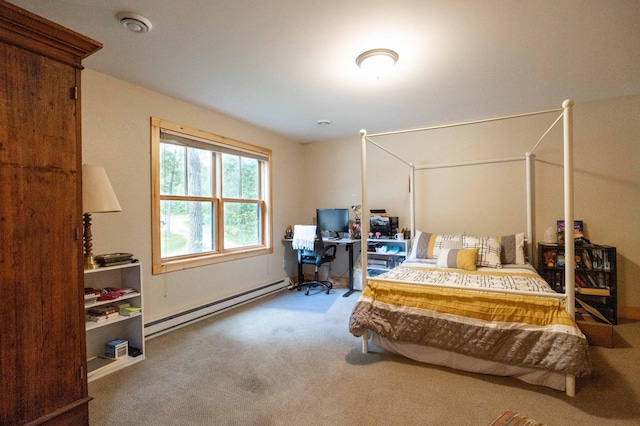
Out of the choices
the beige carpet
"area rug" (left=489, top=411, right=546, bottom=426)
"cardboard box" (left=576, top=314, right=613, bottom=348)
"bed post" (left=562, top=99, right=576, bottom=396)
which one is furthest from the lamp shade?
"cardboard box" (left=576, top=314, right=613, bottom=348)

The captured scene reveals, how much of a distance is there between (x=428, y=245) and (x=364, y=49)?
2421 mm

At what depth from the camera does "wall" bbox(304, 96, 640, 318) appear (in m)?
3.38

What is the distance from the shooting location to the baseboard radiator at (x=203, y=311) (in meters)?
3.00

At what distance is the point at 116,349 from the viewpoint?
245cm

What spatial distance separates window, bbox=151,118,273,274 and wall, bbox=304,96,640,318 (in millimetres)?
1397

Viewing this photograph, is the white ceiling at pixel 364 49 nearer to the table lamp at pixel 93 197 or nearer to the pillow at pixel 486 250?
the table lamp at pixel 93 197

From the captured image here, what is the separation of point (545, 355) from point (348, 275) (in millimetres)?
3174

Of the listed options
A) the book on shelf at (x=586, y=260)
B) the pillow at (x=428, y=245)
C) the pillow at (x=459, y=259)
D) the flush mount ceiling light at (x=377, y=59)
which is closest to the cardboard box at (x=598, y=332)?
the book on shelf at (x=586, y=260)

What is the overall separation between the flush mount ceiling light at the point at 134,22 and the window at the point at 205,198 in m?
1.17

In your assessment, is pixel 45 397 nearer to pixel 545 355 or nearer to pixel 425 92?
pixel 545 355

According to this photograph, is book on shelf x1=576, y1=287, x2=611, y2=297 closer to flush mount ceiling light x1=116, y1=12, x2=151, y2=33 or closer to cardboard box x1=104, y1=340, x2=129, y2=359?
cardboard box x1=104, y1=340, x2=129, y2=359

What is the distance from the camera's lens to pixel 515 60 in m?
2.46

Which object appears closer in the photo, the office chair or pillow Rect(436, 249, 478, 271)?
pillow Rect(436, 249, 478, 271)

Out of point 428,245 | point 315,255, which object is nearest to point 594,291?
point 428,245
